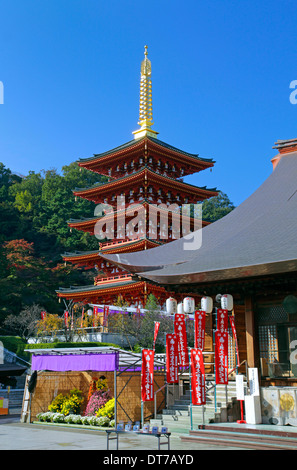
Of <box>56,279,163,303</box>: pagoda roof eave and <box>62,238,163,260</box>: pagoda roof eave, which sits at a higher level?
<box>62,238,163,260</box>: pagoda roof eave

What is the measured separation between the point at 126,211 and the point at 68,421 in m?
20.9

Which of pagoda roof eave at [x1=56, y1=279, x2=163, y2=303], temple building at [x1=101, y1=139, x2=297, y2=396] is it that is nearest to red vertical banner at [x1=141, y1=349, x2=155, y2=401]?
temple building at [x1=101, y1=139, x2=297, y2=396]

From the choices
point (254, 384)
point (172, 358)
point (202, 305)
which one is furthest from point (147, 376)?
point (254, 384)

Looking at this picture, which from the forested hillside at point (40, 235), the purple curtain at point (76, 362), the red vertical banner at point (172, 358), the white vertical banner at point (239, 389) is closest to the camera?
the white vertical banner at point (239, 389)

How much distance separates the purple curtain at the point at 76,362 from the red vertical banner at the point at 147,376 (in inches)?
32.7

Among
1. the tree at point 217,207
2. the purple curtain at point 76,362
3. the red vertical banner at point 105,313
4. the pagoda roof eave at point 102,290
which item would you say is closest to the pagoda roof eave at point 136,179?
the pagoda roof eave at point 102,290

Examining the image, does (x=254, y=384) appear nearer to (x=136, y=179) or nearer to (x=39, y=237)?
(x=136, y=179)

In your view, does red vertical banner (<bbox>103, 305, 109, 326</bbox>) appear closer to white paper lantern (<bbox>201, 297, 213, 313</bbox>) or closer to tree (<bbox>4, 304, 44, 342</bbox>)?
tree (<bbox>4, 304, 44, 342</bbox>)

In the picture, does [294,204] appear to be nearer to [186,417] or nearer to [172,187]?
[186,417]

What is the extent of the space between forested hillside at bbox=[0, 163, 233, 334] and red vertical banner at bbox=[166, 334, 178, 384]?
31380mm

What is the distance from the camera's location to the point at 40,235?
60.9 metres

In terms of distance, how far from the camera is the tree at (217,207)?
68.5 m

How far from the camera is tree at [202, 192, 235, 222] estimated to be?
225 feet

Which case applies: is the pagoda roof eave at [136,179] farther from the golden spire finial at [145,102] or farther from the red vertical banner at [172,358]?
the red vertical banner at [172,358]
